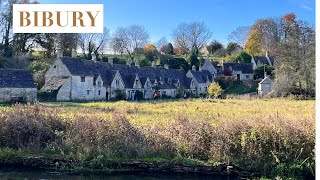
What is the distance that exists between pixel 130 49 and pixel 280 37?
37.0 metres

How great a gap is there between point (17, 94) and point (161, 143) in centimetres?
3108

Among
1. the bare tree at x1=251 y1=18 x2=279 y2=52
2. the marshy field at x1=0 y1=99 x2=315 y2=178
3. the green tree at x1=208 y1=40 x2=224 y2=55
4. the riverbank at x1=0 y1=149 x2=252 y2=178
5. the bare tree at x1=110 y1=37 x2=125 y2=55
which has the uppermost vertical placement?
the bare tree at x1=251 y1=18 x2=279 y2=52

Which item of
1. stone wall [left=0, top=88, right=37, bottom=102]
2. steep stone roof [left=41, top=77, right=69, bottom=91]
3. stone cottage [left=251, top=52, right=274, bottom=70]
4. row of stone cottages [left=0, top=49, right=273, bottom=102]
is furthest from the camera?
stone cottage [left=251, top=52, right=274, bottom=70]

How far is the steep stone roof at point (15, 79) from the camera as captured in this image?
136 feet

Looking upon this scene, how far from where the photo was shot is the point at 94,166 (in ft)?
48.2

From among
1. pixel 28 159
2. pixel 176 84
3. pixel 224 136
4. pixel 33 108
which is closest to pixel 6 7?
pixel 176 84

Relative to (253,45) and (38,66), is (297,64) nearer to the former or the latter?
(38,66)

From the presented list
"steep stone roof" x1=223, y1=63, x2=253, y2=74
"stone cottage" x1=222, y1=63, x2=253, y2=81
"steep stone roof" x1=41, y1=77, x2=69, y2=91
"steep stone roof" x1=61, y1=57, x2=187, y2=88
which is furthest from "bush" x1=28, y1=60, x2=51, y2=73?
"steep stone roof" x1=223, y1=63, x2=253, y2=74

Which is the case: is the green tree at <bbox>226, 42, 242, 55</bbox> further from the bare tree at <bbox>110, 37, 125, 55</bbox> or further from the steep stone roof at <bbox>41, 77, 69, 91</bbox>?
the steep stone roof at <bbox>41, 77, 69, 91</bbox>

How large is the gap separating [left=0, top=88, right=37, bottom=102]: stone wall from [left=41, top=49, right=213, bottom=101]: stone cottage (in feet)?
9.05

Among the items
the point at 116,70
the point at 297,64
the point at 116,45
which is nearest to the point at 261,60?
the point at 297,64

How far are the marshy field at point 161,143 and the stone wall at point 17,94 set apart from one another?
2560 centimetres

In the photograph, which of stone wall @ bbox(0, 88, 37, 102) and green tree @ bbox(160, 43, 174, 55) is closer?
stone wall @ bbox(0, 88, 37, 102)

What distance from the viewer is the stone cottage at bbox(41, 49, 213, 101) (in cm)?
4775
